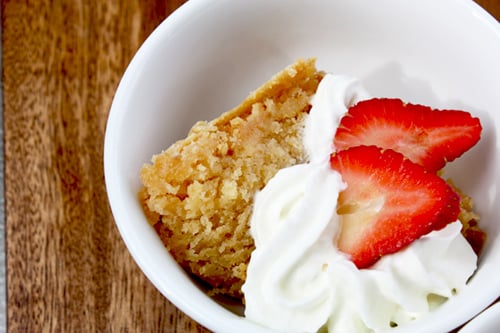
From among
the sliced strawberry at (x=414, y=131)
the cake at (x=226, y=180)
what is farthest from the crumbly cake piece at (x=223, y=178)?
the sliced strawberry at (x=414, y=131)

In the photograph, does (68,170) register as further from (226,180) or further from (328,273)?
(328,273)

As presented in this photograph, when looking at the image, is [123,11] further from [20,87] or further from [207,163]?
[207,163]

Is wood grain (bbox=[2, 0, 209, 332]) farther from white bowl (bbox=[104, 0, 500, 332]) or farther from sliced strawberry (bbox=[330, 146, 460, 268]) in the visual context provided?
sliced strawberry (bbox=[330, 146, 460, 268])

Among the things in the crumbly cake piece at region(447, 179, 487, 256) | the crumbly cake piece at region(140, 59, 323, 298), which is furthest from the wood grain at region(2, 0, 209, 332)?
the crumbly cake piece at region(447, 179, 487, 256)

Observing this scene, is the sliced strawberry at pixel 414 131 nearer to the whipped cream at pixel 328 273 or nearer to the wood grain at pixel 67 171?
the whipped cream at pixel 328 273

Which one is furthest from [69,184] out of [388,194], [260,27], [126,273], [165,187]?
[388,194]

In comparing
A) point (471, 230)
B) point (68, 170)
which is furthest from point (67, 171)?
point (471, 230)
